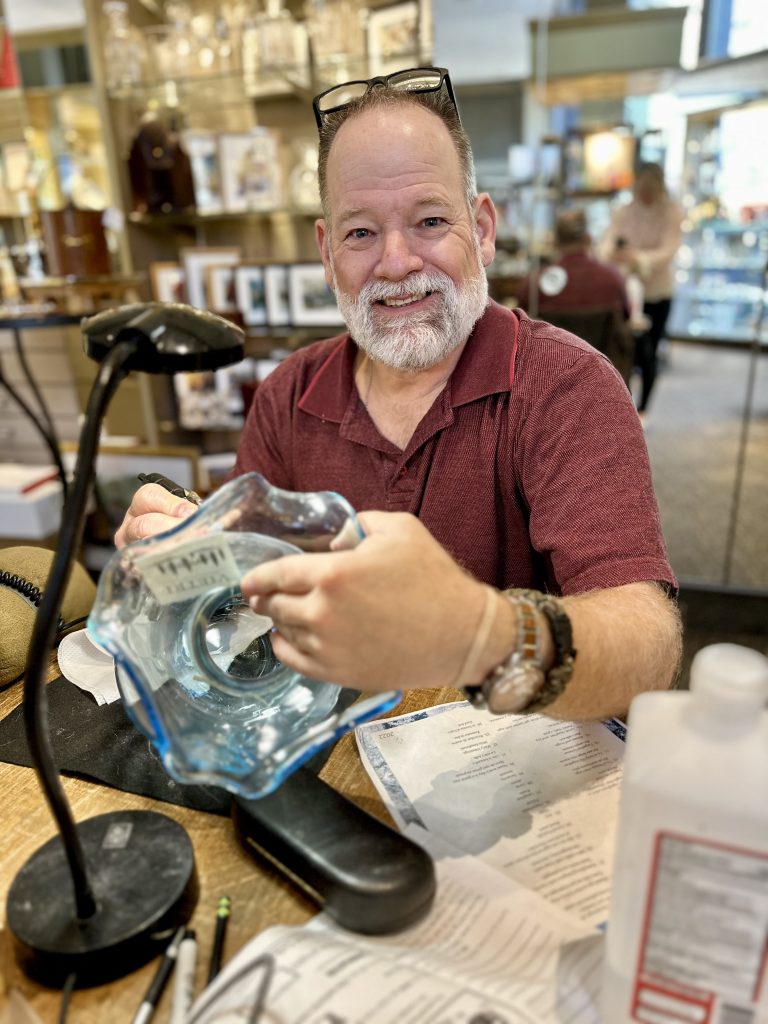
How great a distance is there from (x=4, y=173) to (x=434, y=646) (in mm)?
3701

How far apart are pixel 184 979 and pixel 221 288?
2.54m

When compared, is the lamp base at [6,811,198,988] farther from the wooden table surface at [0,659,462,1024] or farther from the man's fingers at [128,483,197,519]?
the man's fingers at [128,483,197,519]

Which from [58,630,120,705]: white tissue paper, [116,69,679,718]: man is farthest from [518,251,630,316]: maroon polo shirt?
[58,630,120,705]: white tissue paper

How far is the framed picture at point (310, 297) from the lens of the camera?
2662 mm

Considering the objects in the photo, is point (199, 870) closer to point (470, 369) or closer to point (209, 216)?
point (470, 369)

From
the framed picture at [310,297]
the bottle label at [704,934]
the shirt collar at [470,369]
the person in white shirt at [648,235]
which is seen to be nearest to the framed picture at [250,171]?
the framed picture at [310,297]

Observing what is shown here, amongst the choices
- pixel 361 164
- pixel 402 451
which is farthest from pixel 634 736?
pixel 361 164

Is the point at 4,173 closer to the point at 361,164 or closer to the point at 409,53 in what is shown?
the point at 409,53

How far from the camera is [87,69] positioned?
115 inches

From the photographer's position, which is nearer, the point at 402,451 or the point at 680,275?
the point at 402,451

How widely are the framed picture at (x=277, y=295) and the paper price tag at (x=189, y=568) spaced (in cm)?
232

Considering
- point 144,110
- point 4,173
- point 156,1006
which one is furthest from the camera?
point 4,173

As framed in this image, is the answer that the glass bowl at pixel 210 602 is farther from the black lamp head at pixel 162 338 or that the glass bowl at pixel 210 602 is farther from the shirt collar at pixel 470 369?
the shirt collar at pixel 470 369

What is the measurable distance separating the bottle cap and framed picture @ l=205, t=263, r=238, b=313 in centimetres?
255
